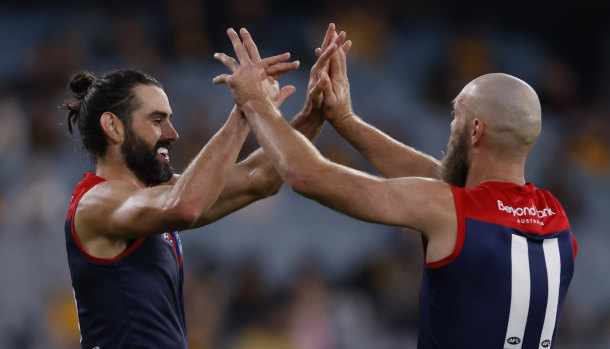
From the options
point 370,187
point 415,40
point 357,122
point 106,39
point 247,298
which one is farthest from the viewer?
point 415,40

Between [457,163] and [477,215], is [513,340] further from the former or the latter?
[457,163]

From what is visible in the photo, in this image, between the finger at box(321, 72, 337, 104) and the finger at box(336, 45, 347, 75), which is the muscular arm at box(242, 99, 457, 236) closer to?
the finger at box(321, 72, 337, 104)

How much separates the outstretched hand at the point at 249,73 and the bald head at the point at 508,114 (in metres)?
1.06

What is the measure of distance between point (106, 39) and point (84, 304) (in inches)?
298

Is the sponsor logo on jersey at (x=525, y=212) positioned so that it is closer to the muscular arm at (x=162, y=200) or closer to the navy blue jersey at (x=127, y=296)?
the muscular arm at (x=162, y=200)

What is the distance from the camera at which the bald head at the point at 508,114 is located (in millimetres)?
3701

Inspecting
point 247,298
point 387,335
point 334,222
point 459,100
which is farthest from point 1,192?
point 459,100

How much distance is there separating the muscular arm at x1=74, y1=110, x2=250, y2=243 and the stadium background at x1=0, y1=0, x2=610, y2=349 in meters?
4.79

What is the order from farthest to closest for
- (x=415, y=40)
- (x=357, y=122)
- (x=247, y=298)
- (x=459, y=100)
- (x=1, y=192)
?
1. (x=415, y=40)
2. (x=1, y=192)
3. (x=247, y=298)
4. (x=357, y=122)
5. (x=459, y=100)

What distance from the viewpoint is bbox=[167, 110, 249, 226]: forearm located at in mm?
3746

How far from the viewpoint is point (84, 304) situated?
4059 millimetres

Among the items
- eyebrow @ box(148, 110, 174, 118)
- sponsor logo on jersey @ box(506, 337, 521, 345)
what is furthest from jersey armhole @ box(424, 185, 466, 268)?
eyebrow @ box(148, 110, 174, 118)

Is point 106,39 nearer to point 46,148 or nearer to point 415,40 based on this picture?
point 46,148

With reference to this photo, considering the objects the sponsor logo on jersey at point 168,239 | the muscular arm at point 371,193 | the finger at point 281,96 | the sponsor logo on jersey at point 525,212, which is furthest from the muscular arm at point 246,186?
the sponsor logo on jersey at point 525,212
